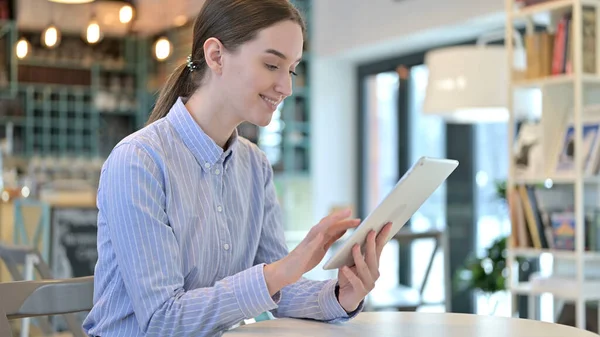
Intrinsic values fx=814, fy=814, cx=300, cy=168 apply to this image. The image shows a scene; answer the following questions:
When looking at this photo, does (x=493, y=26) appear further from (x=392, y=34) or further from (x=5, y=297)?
(x=5, y=297)

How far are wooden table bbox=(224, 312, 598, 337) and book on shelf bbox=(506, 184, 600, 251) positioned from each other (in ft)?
7.11

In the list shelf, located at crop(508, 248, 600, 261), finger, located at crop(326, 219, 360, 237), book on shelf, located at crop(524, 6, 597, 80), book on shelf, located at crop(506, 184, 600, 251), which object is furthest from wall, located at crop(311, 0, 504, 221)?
finger, located at crop(326, 219, 360, 237)

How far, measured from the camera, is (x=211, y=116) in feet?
5.46

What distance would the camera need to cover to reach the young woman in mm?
1415

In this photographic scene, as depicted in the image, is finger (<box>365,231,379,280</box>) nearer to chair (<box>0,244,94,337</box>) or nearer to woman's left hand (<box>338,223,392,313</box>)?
woman's left hand (<box>338,223,392,313</box>)

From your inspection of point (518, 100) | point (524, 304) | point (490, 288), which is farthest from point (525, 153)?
point (524, 304)

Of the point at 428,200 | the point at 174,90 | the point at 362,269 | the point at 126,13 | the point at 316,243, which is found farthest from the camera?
the point at 428,200

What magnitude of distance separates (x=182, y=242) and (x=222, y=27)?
0.43m

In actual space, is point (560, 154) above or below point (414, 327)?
above

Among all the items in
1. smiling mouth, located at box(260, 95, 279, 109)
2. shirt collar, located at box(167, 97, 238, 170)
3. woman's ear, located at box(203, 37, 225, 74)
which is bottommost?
shirt collar, located at box(167, 97, 238, 170)

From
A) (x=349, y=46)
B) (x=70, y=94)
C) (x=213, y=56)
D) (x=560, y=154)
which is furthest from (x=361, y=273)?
(x=70, y=94)

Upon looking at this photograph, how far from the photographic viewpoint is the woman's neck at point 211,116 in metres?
1.65

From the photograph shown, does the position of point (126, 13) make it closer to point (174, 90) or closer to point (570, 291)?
point (570, 291)

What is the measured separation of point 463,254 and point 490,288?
1.46m
